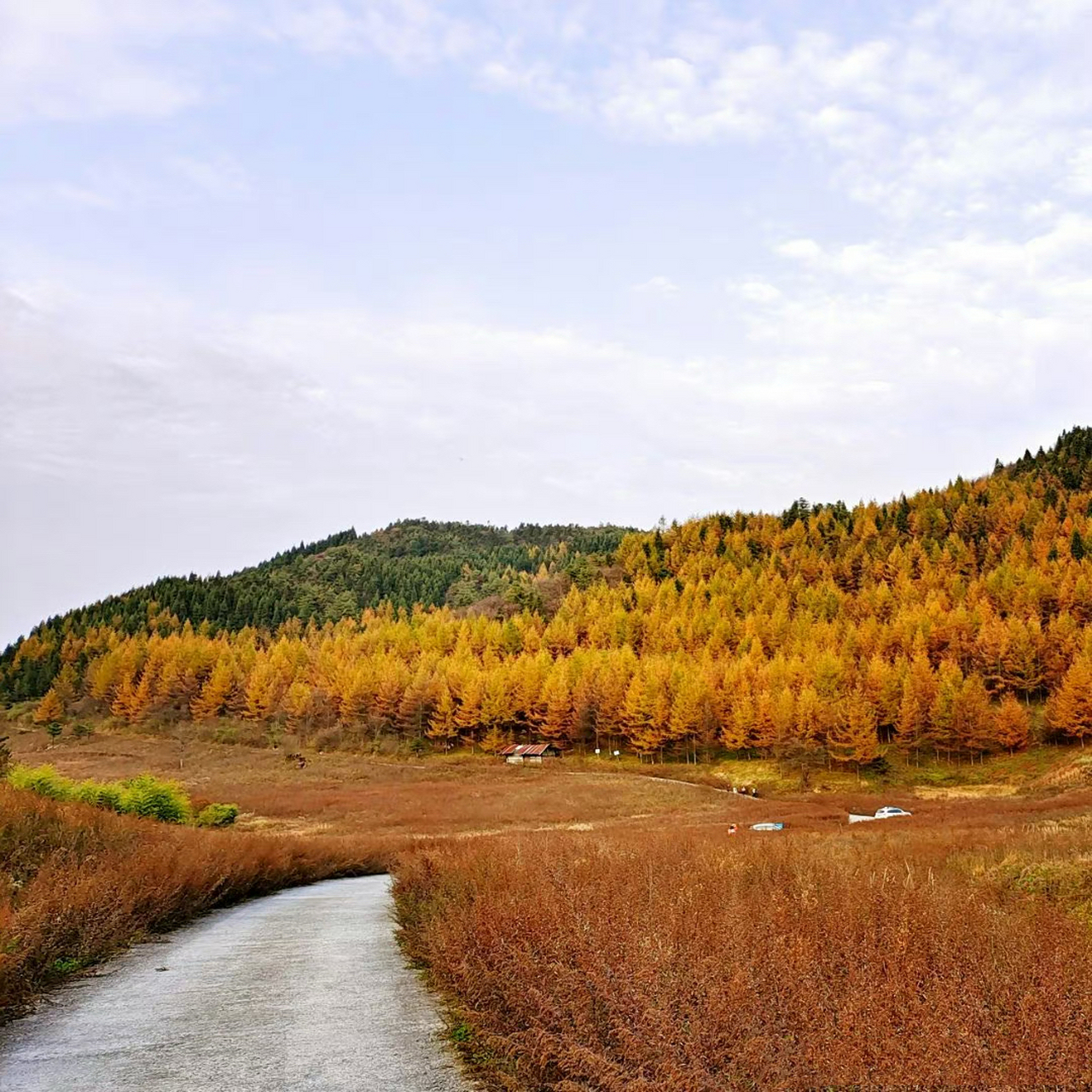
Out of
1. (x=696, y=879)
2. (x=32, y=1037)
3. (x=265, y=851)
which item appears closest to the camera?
(x=32, y=1037)

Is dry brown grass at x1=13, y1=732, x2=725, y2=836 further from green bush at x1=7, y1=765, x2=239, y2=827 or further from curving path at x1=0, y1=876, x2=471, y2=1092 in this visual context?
curving path at x1=0, y1=876, x2=471, y2=1092

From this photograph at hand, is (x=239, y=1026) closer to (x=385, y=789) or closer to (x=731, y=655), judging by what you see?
(x=385, y=789)

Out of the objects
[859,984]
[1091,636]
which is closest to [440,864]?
[859,984]

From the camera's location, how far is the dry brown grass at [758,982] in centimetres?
387

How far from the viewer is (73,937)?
10773mm

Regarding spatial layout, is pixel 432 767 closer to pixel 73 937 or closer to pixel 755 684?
pixel 755 684

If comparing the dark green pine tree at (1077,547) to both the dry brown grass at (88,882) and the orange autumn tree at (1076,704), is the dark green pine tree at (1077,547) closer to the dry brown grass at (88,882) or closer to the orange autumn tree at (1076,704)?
the orange autumn tree at (1076,704)

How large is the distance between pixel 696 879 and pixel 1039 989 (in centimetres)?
428

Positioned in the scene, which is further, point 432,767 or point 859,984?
point 432,767

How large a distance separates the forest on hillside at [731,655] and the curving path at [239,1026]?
72.0m

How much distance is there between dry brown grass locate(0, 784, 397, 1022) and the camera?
9352 mm

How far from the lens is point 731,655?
109125 millimetres

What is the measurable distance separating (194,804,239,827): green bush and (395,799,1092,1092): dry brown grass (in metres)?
31.5

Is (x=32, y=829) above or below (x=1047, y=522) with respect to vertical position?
below
